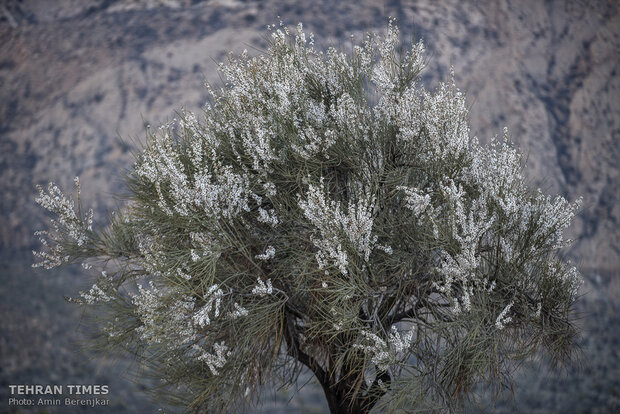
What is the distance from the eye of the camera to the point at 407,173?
16.3 feet

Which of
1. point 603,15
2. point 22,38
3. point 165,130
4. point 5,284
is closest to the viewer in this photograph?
point 165,130

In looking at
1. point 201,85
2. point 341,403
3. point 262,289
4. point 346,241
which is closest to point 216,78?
point 201,85

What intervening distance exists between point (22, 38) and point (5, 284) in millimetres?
9177

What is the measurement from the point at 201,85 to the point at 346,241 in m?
17.3

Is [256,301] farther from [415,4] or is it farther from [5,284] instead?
[415,4]

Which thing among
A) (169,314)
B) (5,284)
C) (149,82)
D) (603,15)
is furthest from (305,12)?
(169,314)

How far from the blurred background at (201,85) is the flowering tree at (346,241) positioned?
→ 1262cm

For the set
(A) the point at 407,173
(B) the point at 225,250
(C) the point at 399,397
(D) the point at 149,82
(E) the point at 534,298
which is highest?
(A) the point at 407,173

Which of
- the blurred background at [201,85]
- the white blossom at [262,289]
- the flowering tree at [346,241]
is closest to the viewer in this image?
the flowering tree at [346,241]

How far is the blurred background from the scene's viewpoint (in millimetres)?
18719

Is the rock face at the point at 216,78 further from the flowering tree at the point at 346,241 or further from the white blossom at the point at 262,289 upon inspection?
the white blossom at the point at 262,289

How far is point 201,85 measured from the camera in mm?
20719

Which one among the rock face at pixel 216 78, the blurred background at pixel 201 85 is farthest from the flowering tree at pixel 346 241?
the rock face at pixel 216 78

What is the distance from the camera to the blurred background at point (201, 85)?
18719 millimetres
